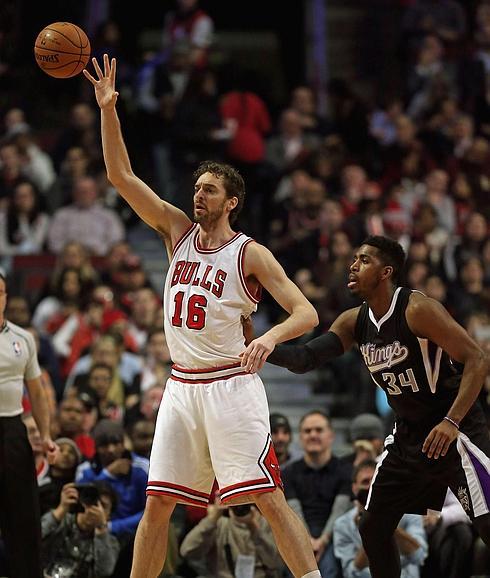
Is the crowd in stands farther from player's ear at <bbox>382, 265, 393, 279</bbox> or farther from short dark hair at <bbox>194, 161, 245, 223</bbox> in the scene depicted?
short dark hair at <bbox>194, 161, 245, 223</bbox>

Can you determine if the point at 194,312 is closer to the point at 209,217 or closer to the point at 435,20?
the point at 209,217

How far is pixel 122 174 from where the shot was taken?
267 inches

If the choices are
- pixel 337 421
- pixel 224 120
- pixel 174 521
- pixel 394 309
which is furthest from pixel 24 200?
pixel 394 309

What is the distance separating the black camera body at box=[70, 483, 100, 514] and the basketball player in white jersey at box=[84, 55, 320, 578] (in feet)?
6.19

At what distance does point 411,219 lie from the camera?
46.7 feet

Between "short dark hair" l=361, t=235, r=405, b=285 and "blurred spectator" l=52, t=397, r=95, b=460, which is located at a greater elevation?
"short dark hair" l=361, t=235, r=405, b=285

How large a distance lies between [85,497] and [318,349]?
236 centimetres

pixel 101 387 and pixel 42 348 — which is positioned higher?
pixel 42 348

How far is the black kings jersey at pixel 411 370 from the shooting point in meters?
6.85

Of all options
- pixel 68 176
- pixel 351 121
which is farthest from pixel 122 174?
pixel 351 121

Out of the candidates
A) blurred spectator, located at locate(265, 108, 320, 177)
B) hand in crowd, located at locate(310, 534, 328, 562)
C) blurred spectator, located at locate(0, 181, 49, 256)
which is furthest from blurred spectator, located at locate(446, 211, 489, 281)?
hand in crowd, located at locate(310, 534, 328, 562)

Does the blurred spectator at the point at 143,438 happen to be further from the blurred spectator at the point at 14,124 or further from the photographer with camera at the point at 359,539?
the blurred spectator at the point at 14,124

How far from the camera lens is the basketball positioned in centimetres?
716

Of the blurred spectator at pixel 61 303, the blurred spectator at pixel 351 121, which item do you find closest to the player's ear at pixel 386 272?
the blurred spectator at pixel 61 303
